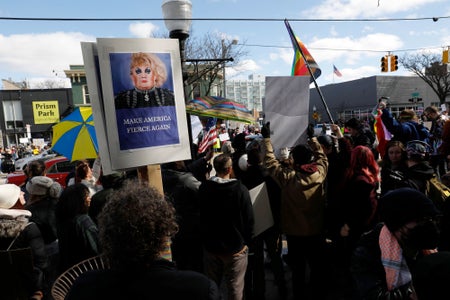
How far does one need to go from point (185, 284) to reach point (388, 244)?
3.89 ft

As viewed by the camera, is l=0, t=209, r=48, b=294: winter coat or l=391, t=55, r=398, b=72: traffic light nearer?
l=0, t=209, r=48, b=294: winter coat

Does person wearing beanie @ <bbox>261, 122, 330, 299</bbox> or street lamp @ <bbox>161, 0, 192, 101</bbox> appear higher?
street lamp @ <bbox>161, 0, 192, 101</bbox>

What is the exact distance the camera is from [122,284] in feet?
4.08

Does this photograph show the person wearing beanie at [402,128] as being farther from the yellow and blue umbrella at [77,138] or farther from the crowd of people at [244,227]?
the yellow and blue umbrella at [77,138]

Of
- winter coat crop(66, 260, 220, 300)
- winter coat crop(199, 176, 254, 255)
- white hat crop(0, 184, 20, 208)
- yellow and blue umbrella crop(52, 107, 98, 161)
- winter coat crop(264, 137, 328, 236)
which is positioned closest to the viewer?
winter coat crop(66, 260, 220, 300)

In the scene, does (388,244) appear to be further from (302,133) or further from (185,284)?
(302,133)

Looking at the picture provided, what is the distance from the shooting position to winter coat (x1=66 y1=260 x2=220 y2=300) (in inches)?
48.1

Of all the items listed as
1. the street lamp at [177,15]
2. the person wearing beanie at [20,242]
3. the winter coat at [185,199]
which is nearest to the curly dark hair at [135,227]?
the person wearing beanie at [20,242]

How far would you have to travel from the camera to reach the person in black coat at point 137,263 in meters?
1.23

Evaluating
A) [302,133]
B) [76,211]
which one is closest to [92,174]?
[76,211]

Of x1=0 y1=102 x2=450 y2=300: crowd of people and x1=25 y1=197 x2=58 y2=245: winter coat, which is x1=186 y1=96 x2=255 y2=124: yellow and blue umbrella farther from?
x1=25 y1=197 x2=58 y2=245: winter coat

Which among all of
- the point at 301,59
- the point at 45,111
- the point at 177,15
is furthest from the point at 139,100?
the point at 45,111

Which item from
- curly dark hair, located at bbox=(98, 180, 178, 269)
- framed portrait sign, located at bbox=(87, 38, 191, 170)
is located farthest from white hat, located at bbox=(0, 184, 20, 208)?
curly dark hair, located at bbox=(98, 180, 178, 269)

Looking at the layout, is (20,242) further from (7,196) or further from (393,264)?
(393,264)
